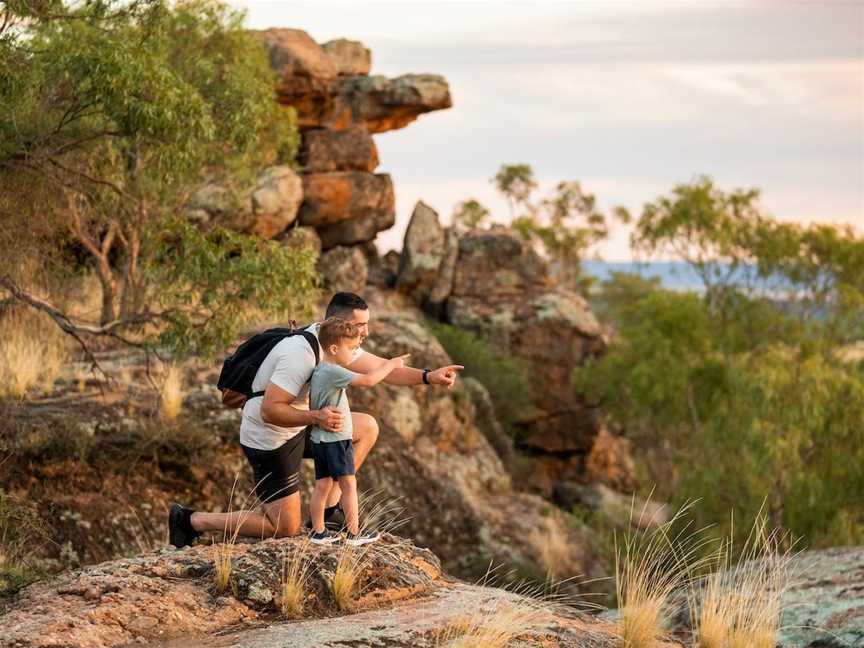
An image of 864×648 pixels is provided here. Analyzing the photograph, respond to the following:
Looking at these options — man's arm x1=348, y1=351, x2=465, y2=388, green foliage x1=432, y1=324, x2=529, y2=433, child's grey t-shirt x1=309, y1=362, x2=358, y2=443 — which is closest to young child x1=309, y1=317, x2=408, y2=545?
child's grey t-shirt x1=309, y1=362, x2=358, y2=443

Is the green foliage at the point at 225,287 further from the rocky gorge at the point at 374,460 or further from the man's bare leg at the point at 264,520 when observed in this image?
the man's bare leg at the point at 264,520

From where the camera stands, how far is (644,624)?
23.5 feet

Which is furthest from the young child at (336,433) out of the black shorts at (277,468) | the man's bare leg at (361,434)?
the man's bare leg at (361,434)

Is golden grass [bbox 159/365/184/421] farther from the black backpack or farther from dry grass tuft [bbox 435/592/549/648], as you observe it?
dry grass tuft [bbox 435/592/549/648]

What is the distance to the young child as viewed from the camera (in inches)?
301

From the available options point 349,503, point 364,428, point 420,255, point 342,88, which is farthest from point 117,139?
point 342,88

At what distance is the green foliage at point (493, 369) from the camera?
32.7 meters

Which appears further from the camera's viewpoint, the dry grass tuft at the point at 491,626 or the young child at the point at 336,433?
the young child at the point at 336,433

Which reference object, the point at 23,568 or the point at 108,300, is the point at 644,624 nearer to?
the point at 23,568

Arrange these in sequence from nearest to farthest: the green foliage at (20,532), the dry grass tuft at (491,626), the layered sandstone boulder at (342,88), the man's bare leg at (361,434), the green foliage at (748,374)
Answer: the dry grass tuft at (491,626), the man's bare leg at (361,434), the green foliage at (20,532), the green foliage at (748,374), the layered sandstone boulder at (342,88)

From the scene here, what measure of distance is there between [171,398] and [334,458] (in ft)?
21.7

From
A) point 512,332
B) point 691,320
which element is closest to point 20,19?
point 512,332

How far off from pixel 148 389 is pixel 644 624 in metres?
9.20

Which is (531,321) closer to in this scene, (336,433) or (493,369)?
(493,369)
